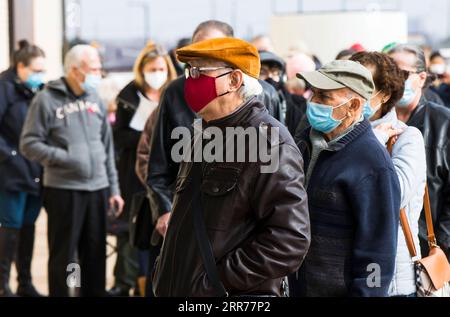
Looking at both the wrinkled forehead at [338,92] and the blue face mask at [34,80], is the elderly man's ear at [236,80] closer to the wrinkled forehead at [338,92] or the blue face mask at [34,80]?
the wrinkled forehead at [338,92]

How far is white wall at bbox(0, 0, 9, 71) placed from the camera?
8.52 m

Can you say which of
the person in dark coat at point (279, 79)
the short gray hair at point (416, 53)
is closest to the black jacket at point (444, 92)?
the person in dark coat at point (279, 79)

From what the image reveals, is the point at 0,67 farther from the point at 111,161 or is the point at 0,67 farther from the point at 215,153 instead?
the point at 215,153

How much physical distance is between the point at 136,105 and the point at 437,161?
258 cm

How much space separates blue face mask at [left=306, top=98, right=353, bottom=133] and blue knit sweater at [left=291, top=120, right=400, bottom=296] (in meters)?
0.07

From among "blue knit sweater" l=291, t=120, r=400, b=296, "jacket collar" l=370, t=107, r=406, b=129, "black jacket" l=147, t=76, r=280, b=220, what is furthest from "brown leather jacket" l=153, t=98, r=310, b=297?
"black jacket" l=147, t=76, r=280, b=220

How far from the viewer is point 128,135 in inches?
260

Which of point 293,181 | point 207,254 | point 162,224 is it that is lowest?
point 162,224

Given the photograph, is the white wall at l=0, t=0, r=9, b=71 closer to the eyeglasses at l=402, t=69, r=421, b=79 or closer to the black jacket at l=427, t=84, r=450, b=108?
the black jacket at l=427, t=84, r=450, b=108

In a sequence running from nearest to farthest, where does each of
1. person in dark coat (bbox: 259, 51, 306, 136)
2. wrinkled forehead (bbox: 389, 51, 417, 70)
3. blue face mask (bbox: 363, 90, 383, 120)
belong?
1. blue face mask (bbox: 363, 90, 383, 120)
2. wrinkled forehead (bbox: 389, 51, 417, 70)
3. person in dark coat (bbox: 259, 51, 306, 136)

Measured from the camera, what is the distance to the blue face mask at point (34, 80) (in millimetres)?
7051

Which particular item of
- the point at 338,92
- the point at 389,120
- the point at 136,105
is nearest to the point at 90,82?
the point at 136,105

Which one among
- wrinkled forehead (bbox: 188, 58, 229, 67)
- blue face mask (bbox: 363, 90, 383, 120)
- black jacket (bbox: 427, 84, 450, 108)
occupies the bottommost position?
black jacket (bbox: 427, 84, 450, 108)

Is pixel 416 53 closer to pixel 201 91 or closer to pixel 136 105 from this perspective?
pixel 201 91
